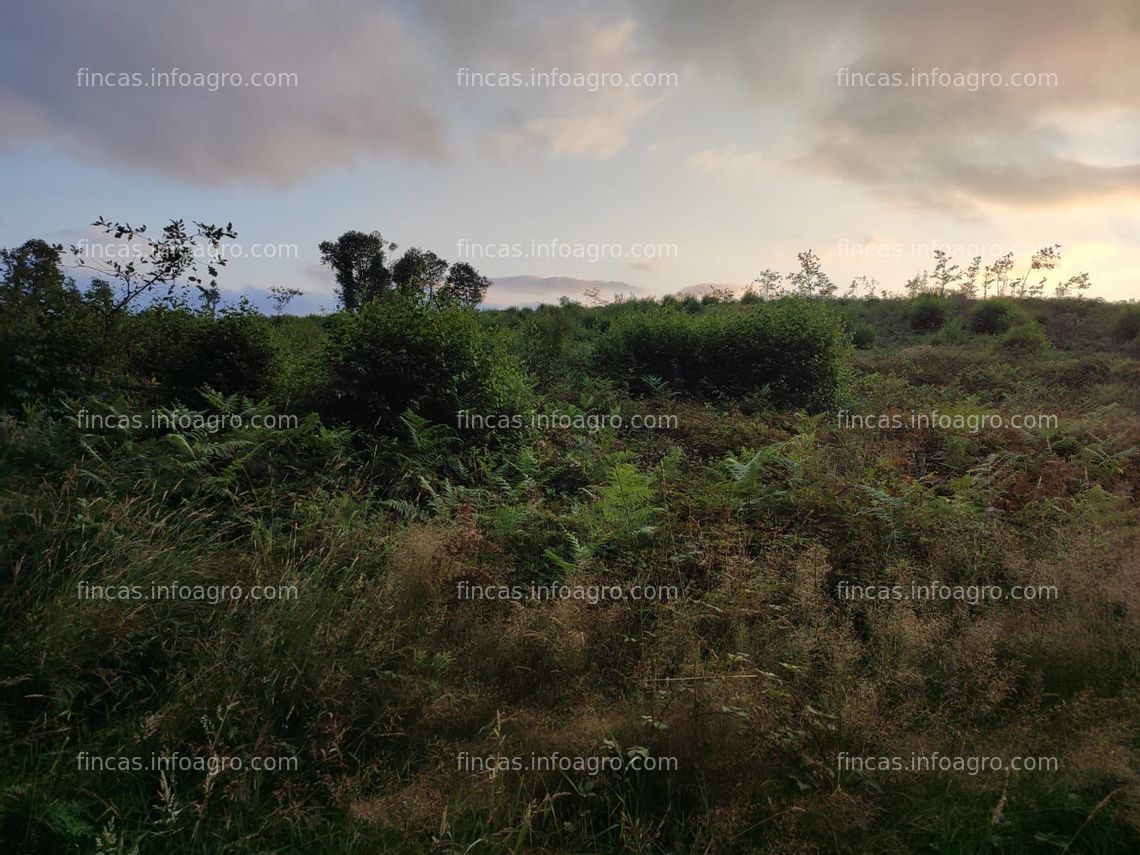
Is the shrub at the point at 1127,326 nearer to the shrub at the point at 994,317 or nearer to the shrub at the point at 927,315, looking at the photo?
the shrub at the point at 994,317

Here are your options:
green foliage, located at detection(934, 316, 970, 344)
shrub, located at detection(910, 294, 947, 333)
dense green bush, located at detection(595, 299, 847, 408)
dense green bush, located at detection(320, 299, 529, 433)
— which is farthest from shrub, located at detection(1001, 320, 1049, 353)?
dense green bush, located at detection(320, 299, 529, 433)

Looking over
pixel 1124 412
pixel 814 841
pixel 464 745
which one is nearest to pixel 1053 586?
pixel 814 841

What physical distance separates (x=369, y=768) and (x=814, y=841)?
204cm

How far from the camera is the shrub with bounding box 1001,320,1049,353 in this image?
15898 mm

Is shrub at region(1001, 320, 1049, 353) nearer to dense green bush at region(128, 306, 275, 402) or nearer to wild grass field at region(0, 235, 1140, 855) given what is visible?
wild grass field at region(0, 235, 1140, 855)

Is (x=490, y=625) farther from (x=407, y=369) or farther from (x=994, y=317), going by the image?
(x=994, y=317)

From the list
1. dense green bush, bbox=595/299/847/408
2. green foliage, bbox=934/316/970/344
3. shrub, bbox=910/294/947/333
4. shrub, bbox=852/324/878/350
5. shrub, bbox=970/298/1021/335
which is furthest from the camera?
shrub, bbox=910/294/947/333

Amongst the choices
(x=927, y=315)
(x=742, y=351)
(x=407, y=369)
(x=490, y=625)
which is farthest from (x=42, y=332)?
(x=927, y=315)

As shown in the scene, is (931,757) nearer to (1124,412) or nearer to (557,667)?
(557,667)

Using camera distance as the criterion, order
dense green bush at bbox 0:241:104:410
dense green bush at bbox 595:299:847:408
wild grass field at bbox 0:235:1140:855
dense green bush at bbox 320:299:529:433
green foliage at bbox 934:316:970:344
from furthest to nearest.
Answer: green foliage at bbox 934:316:970:344
dense green bush at bbox 595:299:847:408
dense green bush at bbox 320:299:529:433
dense green bush at bbox 0:241:104:410
wild grass field at bbox 0:235:1140:855

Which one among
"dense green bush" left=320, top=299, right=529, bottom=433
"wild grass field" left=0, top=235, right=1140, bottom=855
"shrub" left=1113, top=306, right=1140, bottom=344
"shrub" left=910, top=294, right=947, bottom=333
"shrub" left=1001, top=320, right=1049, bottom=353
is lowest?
"wild grass field" left=0, top=235, right=1140, bottom=855

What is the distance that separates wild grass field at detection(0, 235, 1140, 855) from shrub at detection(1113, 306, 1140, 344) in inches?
506

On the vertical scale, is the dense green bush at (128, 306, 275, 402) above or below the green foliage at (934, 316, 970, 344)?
below

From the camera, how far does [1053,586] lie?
4.34 metres
